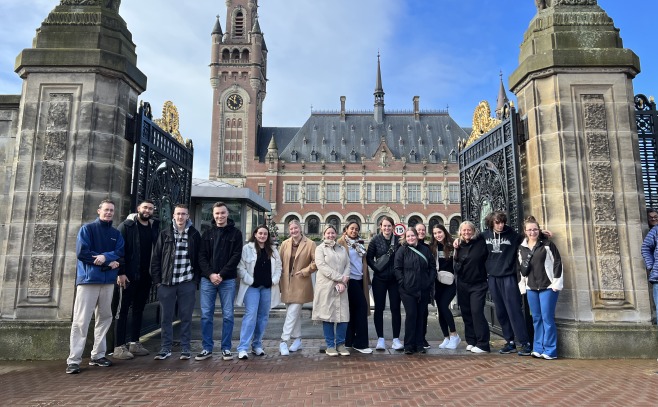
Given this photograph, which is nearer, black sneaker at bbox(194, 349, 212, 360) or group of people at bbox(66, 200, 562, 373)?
group of people at bbox(66, 200, 562, 373)

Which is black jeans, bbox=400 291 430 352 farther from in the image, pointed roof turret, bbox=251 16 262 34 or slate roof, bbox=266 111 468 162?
pointed roof turret, bbox=251 16 262 34

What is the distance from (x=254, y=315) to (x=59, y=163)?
10.3 ft

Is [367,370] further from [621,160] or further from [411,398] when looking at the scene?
[621,160]

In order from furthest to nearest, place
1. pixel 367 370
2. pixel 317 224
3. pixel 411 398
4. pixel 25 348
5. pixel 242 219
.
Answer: pixel 317 224 → pixel 242 219 → pixel 25 348 → pixel 367 370 → pixel 411 398

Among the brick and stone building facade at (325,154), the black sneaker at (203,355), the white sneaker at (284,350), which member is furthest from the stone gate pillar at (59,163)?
the brick and stone building facade at (325,154)

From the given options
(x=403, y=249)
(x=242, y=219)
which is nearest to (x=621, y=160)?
(x=403, y=249)

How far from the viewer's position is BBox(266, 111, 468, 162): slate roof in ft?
158

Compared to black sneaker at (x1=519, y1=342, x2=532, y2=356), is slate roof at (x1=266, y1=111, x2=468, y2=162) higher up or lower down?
higher up

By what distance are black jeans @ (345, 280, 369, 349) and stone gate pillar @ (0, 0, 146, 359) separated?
324 centimetres

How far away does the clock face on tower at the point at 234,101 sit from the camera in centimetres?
4847

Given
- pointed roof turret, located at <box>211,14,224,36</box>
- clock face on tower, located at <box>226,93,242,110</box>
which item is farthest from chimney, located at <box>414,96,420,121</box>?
pointed roof turret, located at <box>211,14,224,36</box>

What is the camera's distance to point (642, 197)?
16.5 ft

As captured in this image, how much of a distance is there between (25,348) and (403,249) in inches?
183

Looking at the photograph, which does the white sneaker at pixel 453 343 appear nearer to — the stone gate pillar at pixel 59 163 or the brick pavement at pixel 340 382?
the brick pavement at pixel 340 382
